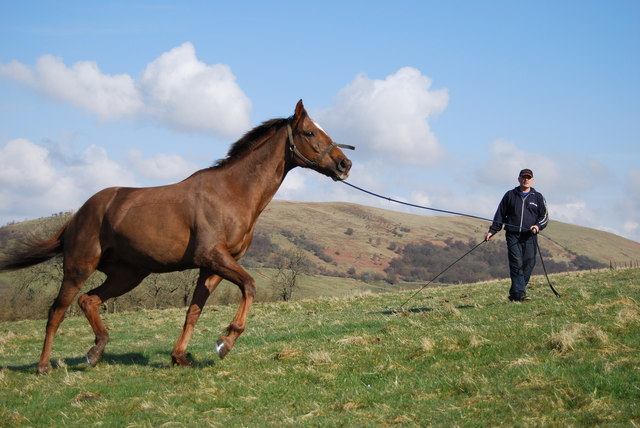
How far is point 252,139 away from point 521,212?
649cm

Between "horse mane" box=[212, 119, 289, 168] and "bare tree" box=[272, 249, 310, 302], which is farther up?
"horse mane" box=[212, 119, 289, 168]

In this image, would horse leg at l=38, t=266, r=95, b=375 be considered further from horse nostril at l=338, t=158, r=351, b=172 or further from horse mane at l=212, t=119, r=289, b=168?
horse nostril at l=338, t=158, r=351, b=172

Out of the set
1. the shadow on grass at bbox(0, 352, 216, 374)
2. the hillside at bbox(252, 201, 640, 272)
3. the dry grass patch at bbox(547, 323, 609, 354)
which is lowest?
the shadow on grass at bbox(0, 352, 216, 374)

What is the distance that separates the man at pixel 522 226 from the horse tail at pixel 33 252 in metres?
8.48

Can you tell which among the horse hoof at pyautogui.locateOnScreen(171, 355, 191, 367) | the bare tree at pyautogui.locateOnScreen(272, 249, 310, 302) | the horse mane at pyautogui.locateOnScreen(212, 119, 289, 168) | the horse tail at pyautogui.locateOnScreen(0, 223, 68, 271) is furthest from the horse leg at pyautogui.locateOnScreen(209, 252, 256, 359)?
the bare tree at pyautogui.locateOnScreen(272, 249, 310, 302)

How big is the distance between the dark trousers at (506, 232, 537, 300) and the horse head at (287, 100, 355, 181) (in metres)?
5.34

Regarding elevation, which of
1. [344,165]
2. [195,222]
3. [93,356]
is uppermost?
[344,165]

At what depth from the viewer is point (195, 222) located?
9.33 metres

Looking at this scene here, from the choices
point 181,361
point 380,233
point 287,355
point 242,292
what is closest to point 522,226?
point 287,355

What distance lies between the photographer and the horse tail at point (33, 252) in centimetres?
1106

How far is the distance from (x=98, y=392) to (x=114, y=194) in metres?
3.46

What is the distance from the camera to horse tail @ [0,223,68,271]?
36.3ft

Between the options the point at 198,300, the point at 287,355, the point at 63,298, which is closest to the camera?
the point at 287,355

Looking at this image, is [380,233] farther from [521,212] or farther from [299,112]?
[299,112]
